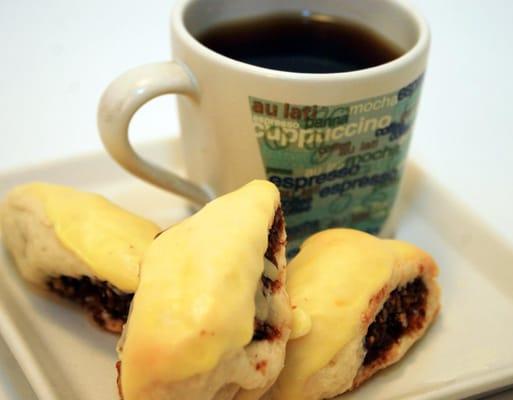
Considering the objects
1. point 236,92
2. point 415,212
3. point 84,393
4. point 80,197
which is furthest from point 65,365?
point 415,212

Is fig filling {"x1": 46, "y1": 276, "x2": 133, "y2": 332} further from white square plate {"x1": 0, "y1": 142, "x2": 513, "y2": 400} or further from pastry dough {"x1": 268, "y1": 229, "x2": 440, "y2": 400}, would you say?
pastry dough {"x1": 268, "y1": 229, "x2": 440, "y2": 400}

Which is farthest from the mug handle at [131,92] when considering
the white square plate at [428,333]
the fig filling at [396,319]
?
the fig filling at [396,319]

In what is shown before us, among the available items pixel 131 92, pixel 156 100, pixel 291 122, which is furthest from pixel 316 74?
pixel 156 100

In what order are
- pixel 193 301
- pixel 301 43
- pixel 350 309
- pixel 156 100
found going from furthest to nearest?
pixel 156 100
pixel 301 43
pixel 350 309
pixel 193 301

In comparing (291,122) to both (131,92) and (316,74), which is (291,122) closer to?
(316,74)

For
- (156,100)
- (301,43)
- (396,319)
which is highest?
(301,43)

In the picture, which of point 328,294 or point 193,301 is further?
point 328,294

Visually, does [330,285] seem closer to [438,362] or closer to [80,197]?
[438,362]
